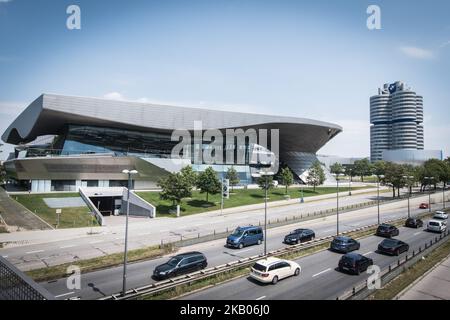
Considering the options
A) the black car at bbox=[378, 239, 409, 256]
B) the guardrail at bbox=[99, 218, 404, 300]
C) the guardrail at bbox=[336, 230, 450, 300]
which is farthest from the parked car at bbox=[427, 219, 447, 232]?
the guardrail at bbox=[99, 218, 404, 300]

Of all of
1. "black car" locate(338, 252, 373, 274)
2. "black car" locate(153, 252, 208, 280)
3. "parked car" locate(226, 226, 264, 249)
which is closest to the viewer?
"black car" locate(153, 252, 208, 280)

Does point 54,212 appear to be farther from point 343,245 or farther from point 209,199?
point 343,245

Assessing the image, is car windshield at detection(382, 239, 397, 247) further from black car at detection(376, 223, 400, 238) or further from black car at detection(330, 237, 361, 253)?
black car at detection(376, 223, 400, 238)

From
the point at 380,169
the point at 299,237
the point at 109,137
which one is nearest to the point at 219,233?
the point at 299,237

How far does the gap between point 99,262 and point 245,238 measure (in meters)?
12.9

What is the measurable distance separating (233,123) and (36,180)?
45.2 m

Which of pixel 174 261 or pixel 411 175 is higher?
pixel 411 175

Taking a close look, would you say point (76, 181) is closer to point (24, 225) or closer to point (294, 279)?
point (24, 225)

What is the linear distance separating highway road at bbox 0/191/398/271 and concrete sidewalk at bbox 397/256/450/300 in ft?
69.3

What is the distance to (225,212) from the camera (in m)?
49.5

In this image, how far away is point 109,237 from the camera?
32969mm

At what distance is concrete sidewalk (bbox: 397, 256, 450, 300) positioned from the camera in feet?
55.8
